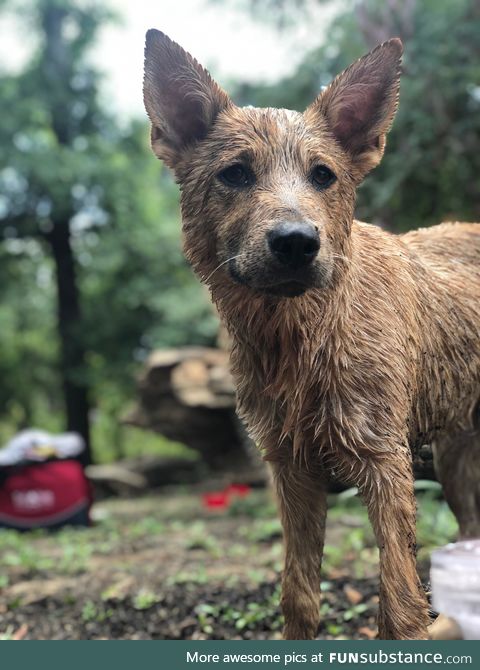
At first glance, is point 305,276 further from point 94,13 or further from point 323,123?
point 94,13

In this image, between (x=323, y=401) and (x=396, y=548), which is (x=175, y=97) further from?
(x=396, y=548)

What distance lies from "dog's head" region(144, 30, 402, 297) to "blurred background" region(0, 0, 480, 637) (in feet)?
9.15

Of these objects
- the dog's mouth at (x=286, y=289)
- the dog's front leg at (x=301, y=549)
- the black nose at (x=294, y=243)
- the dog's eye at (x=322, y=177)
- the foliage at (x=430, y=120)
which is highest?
the foliage at (x=430, y=120)

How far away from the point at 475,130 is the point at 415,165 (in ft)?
3.20

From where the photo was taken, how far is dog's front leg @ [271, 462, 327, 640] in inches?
117

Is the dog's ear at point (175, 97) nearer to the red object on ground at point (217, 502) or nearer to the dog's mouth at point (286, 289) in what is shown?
the dog's mouth at point (286, 289)

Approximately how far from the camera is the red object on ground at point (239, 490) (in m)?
9.93

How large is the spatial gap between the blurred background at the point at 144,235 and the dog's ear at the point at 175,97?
2.97 meters

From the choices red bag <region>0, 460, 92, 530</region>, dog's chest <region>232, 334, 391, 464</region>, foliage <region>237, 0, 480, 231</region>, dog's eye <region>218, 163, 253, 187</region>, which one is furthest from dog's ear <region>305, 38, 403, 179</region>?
red bag <region>0, 460, 92, 530</region>

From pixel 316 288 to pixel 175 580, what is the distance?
355 centimetres

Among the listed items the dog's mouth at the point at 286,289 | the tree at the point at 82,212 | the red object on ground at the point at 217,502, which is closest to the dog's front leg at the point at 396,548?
the dog's mouth at the point at 286,289

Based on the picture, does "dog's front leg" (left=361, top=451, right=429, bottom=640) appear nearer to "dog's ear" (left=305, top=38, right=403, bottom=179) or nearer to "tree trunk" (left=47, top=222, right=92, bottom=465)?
A: "dog's ear" (left=305, top=38, right=403, bottom=179)

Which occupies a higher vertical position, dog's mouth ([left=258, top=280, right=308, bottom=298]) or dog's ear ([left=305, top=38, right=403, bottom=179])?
dog's ear ([left=305, top=38, right=403, bottom=179])

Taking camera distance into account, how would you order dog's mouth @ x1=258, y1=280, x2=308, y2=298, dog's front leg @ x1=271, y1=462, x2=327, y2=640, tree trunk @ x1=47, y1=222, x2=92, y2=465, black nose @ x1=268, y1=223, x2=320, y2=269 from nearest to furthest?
1. black nose @ x1=268, y1=223, x2=320, y2=269
2. dog's mouth @ x1=258, y1=280, x2=308, y2=298
3. dog's front leg @ x1=271, y1=462, x2=327, y2=640
4. tree trunk @ x1=47, y1=222, x2=92, y2=465
